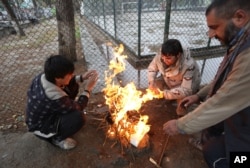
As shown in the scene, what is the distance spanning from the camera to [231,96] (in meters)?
1.79

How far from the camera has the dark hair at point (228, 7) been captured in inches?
71.1

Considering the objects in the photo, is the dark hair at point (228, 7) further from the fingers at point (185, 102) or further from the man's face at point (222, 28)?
the fingers at point (185, 102)

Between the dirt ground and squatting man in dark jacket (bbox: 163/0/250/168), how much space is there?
0.74 m

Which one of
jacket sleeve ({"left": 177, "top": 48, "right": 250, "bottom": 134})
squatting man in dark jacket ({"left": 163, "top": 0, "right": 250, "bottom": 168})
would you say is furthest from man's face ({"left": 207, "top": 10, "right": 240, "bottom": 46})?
jacket sleeve ({"left": 177, "top": 48, "right": 250, "bottom": 134})

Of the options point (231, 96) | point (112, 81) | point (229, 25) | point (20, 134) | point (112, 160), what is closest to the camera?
point (231, 96)

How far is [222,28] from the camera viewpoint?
197 centimetres

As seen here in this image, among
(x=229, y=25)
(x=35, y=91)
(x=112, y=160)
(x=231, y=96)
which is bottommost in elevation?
(x=112, y=160)

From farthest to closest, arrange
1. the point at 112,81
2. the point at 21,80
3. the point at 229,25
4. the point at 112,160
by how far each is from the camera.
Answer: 1. the point at 21,80
2. the point at 112,81
3. the point at 112,160
4. the point at 229,25

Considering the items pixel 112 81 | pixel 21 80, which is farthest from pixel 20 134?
pixel 21 80

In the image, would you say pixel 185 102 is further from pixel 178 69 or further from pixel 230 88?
pixel 230 88

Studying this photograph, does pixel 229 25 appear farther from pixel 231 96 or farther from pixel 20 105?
pixel 20 105

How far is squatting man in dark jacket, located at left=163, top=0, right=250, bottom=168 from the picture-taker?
1.74 metres

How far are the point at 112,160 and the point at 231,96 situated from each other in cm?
181

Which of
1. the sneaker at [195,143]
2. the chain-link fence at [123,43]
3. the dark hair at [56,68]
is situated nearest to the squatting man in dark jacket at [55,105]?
the dark hair at [56,68]
